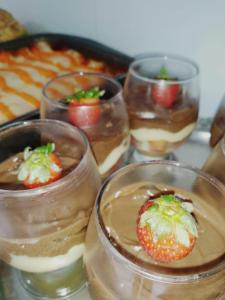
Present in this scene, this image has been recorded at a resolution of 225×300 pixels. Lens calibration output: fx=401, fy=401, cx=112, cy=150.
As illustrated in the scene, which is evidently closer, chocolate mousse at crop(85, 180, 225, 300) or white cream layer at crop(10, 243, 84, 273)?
chocolate mousse at crop(85, 180, 225, 300)

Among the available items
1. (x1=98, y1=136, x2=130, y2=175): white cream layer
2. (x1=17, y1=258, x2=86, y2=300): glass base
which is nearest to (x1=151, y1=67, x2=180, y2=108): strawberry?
(x1=98, y1=136, x2=130, y2=175): white cream layer

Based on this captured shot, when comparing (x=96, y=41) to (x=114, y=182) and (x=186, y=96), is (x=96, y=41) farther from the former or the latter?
(x=114, y=182)

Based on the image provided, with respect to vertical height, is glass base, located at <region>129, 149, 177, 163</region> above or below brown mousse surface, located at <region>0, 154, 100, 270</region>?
below

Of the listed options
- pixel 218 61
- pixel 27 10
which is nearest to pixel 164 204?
pixel 218 61

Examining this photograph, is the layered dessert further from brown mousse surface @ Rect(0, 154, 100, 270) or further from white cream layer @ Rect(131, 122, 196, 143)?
brown mousse surface @ Rect(0, 154, 100, 270)

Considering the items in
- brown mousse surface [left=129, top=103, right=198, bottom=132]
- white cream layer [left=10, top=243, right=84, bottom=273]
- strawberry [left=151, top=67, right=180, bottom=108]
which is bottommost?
white cream layer [left=10, top=243, right=84, bottom=273]

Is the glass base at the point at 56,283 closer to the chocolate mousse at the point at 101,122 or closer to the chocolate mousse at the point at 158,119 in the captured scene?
the chocolate mousse at the point at 101,122

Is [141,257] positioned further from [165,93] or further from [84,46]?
[84,46]
